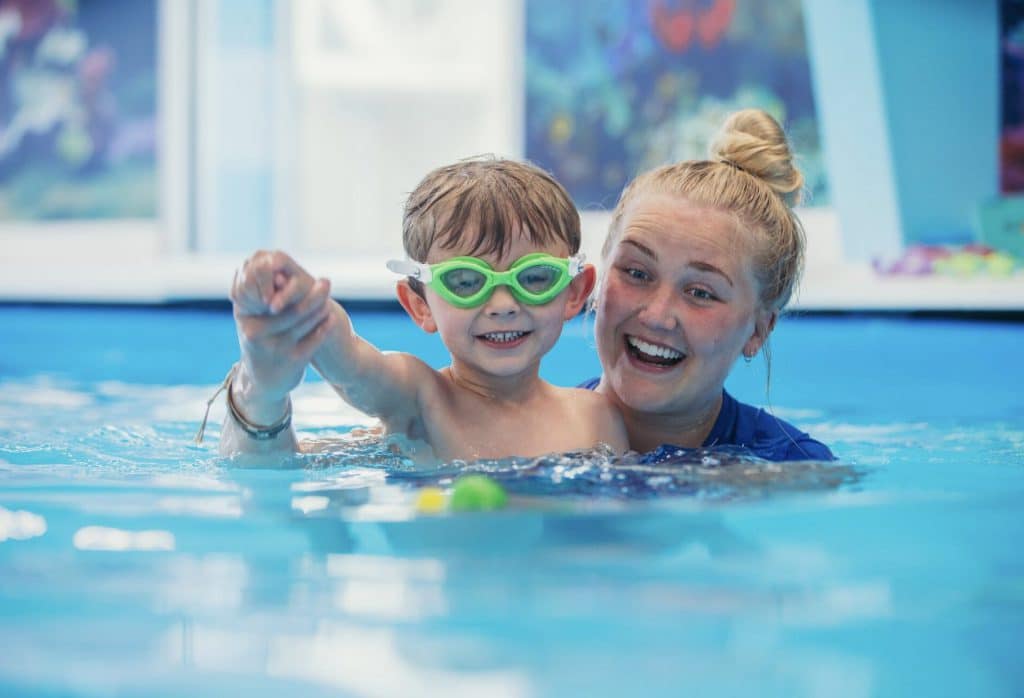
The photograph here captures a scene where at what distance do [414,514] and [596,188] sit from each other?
37.0 feet

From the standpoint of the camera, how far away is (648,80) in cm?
1279

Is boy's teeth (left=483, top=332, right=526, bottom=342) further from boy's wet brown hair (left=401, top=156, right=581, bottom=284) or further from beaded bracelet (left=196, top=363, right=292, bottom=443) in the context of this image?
beaded bracelet (left=196, top=363, right=292, bottom=443)

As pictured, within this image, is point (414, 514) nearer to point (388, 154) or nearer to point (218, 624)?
point (218, 624)

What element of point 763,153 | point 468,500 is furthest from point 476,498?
point 763,153

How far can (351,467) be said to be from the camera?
275cm

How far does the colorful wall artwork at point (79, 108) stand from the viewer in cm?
1384

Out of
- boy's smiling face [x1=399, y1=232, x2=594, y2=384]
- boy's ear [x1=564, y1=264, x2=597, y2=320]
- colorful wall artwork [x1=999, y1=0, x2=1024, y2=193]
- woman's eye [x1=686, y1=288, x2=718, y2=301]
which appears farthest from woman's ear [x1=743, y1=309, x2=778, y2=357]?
colorful wall artwork [x1=999, y1=0, x2=1024, y2=193]

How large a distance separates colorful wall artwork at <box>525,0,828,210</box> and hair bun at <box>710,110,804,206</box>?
30.3ft

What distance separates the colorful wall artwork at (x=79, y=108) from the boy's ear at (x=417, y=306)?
1181 cm

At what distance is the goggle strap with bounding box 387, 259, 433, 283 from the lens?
2.67 m

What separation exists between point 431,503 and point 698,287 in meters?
1.07

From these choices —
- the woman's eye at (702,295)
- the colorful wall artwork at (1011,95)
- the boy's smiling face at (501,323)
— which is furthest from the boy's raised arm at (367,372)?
the colorful wall artwork at (1011,95)

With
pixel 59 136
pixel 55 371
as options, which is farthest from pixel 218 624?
pixel 59 136

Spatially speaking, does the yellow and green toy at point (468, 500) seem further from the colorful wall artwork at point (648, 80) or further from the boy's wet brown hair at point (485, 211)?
the colorful wall artwork at point (648, 80)
